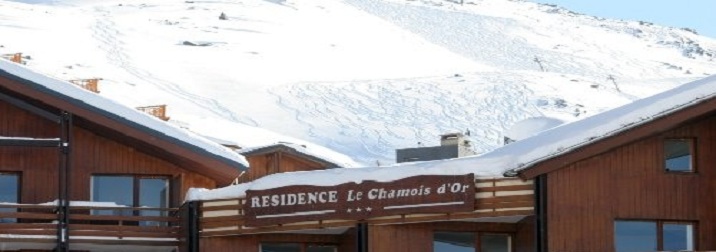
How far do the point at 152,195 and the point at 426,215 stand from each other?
6.45 meters

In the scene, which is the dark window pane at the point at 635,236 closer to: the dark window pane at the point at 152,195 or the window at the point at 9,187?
the dark window pane at the point at 152,195

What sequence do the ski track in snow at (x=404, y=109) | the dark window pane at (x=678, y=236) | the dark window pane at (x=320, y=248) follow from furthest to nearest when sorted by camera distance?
the ski track in snow at (x=404, y=109) → the dark window pane at (x=320, y=248) → the dark window pane at (x=678, y=236)

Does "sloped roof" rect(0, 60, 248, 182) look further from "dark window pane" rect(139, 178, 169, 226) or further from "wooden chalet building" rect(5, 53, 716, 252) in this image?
"dark window pane" rect(139, 178, 169, 226)

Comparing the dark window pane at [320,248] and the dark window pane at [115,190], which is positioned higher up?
the dark window pane at [115,190]

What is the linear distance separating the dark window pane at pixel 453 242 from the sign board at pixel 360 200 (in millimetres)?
1155


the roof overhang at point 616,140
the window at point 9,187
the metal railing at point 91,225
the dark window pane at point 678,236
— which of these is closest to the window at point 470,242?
the roof overhang at point 616,140

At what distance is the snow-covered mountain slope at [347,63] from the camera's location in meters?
107

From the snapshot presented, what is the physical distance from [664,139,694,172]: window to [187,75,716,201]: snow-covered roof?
0.97 meters

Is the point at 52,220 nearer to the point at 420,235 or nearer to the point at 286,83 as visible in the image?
the point at 420,235

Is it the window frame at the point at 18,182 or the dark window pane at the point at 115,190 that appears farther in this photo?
the dark window pane at the point at 115,190

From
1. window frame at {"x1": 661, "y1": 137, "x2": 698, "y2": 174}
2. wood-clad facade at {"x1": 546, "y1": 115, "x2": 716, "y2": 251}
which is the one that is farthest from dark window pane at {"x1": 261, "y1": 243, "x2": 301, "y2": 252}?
window frame at {"x1": 661, "y1": 137, "x2": 698, "y2": 174}

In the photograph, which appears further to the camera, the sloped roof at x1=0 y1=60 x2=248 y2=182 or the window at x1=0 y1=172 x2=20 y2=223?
the window at x1=0 y1=172 x2=20 y2=223

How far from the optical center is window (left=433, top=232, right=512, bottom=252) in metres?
37.4

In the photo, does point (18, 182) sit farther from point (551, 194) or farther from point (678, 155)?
point (678, 155)
